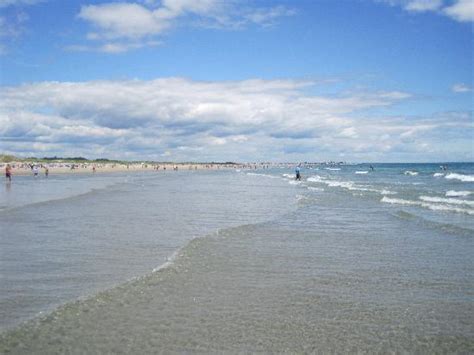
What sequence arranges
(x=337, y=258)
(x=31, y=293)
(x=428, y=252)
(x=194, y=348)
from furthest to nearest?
(x=428, y=252), (x=337, y=258), (x=31, y=293), (x=194, y=348)

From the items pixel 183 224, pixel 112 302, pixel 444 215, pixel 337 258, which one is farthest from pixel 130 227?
pixel 444 215

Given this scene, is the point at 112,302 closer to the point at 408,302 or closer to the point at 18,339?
the point at 18,339

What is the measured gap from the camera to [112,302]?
7.51 metres

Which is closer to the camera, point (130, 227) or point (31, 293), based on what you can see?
point (31, 293)

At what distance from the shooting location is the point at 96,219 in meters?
18.7

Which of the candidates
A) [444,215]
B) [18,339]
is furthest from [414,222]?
[18,339]

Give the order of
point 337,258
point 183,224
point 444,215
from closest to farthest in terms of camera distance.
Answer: point 337,258
point 183,224
point 444,215

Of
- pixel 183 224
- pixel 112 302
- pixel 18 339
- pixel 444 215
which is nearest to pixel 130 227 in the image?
pixel 183 224

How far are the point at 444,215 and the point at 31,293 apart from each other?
1884 cm

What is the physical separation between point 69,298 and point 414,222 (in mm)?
14957

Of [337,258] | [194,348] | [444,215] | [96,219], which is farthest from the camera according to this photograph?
[444,215]

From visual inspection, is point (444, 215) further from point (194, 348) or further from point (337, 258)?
point (194, 348)

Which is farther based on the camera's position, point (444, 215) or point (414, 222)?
point (444, 215)

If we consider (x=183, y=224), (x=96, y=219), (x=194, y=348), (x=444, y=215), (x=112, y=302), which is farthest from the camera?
(x=444, y=215)
